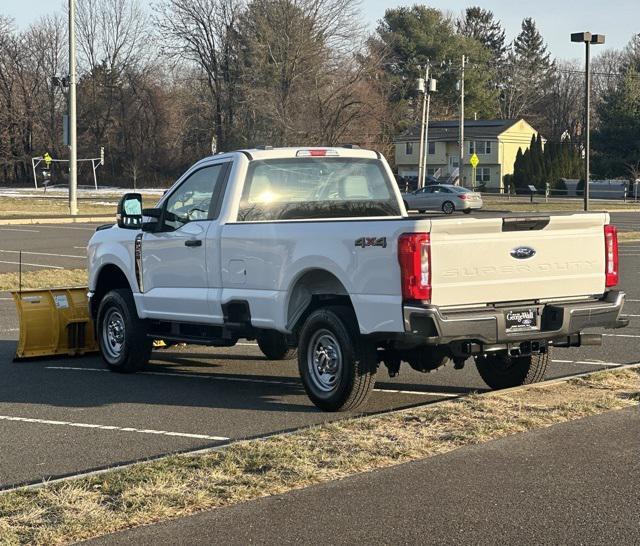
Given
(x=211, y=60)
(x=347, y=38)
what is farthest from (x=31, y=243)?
(x=211, y=60)

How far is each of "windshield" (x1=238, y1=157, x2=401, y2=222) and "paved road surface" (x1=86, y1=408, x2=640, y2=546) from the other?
3.44 metres

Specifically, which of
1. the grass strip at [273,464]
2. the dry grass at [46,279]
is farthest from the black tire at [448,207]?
the grass strip at [273,464]

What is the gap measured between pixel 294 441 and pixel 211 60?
76213mm

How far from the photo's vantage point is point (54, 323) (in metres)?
11.5

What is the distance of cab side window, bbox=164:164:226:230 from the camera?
979 cm

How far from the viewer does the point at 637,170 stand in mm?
83938

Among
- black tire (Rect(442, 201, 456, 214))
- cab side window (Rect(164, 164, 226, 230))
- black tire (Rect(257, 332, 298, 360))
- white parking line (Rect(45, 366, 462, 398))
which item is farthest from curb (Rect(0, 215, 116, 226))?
cab side window (Rect(164, 164, 226, 230))

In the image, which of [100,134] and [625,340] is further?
[100,134]

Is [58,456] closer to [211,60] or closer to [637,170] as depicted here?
[211,60]

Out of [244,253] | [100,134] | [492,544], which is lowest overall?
[492,544]

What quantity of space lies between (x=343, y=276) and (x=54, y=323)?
463 centimetres

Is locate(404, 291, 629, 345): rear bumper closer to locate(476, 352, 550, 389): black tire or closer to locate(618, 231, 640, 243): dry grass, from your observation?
locate(476, 352, 550, 389): black tire

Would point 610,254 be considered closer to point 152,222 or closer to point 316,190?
point 316,190

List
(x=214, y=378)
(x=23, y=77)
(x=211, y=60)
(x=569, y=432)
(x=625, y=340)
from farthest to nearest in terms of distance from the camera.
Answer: (x=23, y=77)
(x=211, y=60)
(x=625, y=340)
(x=214, y=378)
(x=569, y=432)
